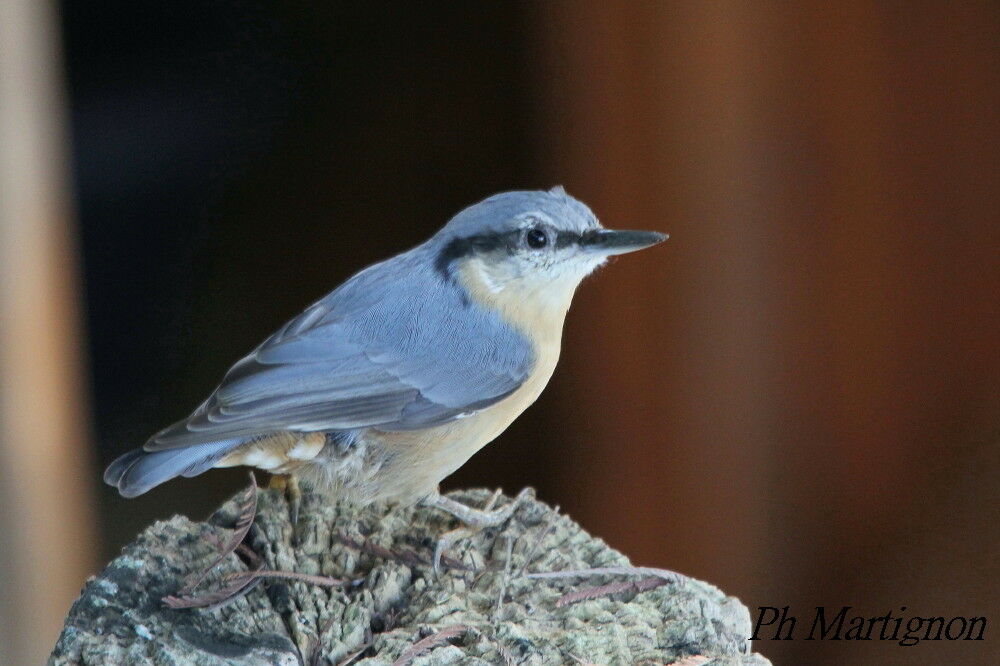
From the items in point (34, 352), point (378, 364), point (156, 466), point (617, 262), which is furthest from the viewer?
point (617, 262)

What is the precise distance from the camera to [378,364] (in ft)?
5.04

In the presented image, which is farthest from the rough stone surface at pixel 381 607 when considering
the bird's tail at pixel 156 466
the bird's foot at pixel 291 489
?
the bird's tail at pixel 156 466

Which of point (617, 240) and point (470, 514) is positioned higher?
point (617, 240)

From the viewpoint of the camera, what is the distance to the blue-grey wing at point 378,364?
143 cm

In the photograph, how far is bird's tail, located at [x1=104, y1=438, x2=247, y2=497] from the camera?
131 cm

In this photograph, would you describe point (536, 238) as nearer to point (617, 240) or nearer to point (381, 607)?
point (617, 240)

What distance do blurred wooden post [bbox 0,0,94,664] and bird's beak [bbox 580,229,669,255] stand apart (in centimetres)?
126

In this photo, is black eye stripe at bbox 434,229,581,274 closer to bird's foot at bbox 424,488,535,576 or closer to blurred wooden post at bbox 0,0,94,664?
bird's foot at bbox 424,488,535,576

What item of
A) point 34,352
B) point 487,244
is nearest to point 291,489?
point 487,244

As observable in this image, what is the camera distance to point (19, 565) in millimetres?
2219

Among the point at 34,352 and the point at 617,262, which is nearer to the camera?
the point at 34,352

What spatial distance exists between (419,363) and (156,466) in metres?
0.40

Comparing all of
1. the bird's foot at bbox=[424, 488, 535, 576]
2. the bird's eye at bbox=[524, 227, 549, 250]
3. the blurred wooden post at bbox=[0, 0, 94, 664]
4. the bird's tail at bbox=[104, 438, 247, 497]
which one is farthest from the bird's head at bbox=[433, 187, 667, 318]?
the blurred wooden post at bbox=[0, 0, 94, 664]

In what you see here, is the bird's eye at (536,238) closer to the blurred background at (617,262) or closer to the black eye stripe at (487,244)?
the black eye stripe at (487,244)
